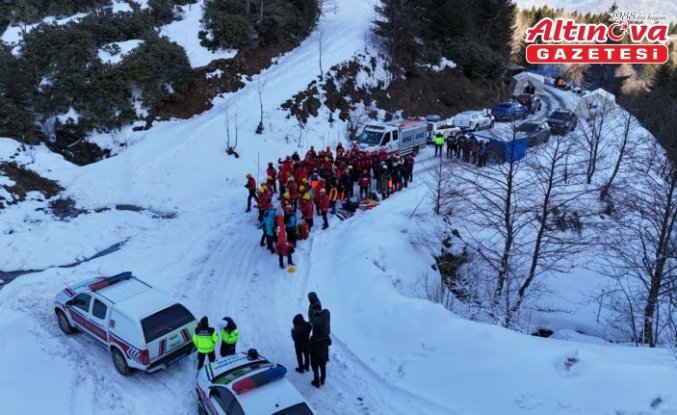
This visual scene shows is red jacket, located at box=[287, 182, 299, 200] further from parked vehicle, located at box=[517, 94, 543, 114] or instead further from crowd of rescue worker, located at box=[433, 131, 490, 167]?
parked vehicle, located at box=[517, 94, 543, 114]

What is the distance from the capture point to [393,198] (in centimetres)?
2091

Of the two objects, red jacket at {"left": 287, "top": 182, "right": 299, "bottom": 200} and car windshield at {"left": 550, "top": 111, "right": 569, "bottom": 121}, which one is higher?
car windshield at {"left": 550, "top": 111, "right": 569, "bottom": 121}

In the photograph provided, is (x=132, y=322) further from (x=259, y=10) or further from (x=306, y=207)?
(x=259, y=10)

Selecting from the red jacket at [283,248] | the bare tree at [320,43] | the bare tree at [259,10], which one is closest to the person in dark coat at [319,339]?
the red jacket at [283,248]

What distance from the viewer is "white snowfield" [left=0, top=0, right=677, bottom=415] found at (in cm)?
880

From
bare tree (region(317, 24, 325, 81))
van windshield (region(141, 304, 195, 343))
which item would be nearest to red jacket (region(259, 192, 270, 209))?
van windshield (region(141, 304, 195, 343))

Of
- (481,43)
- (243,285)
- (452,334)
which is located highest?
(481,43)

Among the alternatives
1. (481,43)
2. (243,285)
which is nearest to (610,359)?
(243,285)

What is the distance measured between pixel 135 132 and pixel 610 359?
2289 centimetres

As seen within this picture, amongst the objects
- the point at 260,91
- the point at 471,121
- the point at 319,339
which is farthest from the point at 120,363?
→ the point at 471,121

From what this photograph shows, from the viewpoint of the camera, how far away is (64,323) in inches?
453

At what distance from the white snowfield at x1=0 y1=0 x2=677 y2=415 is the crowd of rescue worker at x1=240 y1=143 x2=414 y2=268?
0.68m

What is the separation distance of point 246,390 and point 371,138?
18.4 meters

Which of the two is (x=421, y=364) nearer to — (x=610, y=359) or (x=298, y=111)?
(x=610, y=359)
